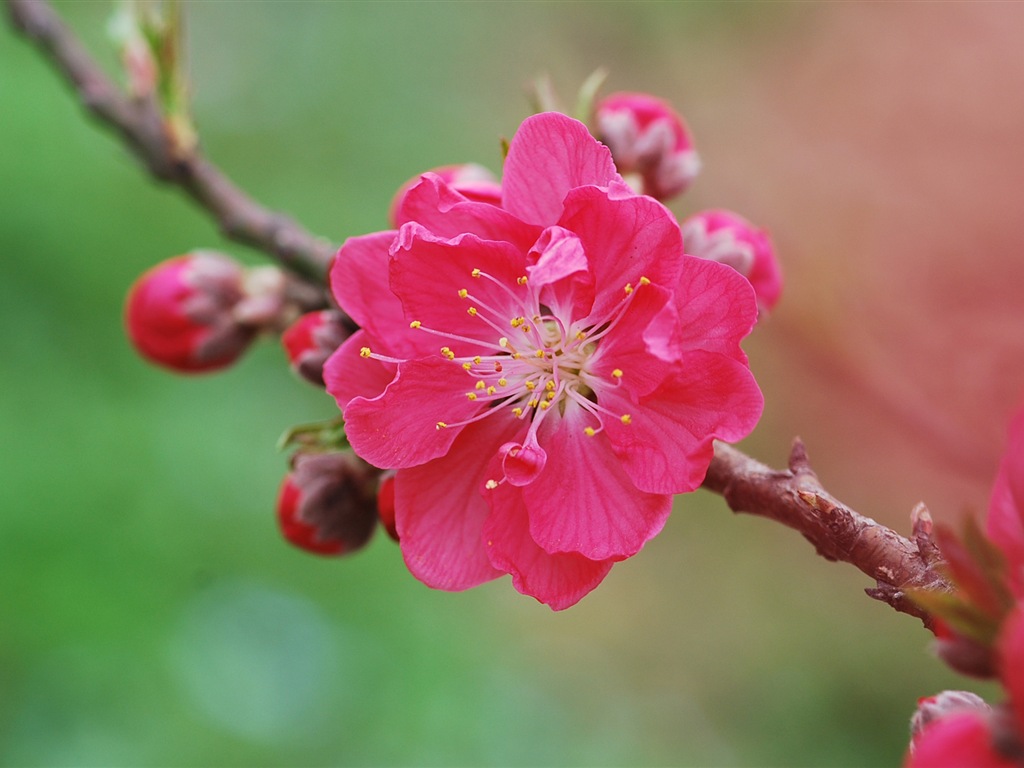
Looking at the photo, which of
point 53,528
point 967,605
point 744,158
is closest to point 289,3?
point 744,158

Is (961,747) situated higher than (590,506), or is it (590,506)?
(961,747)

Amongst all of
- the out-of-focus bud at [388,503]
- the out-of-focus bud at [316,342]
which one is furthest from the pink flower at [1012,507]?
the out-of-focus bud at [316,342]

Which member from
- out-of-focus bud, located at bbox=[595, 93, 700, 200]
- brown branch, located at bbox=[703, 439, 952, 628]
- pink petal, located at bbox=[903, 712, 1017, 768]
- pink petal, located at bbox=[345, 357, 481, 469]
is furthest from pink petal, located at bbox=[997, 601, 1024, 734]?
out-of-focus bud, located at bbox=[595, 93, 700, 200]

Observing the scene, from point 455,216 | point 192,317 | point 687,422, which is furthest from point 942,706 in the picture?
point 192,317

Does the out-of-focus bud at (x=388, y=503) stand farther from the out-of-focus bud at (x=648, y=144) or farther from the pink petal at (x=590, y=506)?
the out-of-focus bud at (x=648, y=144)

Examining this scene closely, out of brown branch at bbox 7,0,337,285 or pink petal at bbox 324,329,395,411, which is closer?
pink petal at bbox 324,329,395,411

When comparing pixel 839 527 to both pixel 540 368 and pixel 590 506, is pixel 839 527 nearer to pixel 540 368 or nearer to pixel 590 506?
pixel 590 506

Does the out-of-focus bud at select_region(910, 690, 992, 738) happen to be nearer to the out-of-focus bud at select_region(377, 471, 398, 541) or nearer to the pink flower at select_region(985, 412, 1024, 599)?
the pink flower at select_region(985, 412, 1024, 599)
